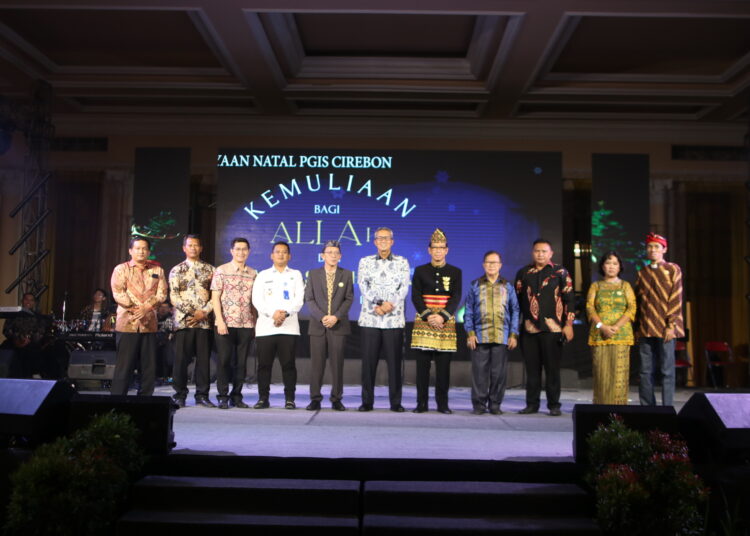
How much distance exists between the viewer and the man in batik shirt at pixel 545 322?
18.0 ft

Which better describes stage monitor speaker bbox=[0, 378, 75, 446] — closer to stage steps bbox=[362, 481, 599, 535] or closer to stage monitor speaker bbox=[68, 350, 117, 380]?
stage steps bbox=[362, 481, 599, 535]

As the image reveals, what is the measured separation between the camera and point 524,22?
6.80 meters

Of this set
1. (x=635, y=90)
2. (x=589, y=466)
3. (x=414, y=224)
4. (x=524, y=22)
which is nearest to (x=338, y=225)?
(x=414, y=224)

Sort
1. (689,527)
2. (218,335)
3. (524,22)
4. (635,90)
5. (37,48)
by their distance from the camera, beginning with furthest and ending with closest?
(635,90) → (37,48) → (524,22) → (218,335) → (689,527)

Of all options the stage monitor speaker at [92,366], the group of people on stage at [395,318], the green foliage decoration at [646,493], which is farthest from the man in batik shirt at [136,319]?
the green foliage decoration at [646,493]

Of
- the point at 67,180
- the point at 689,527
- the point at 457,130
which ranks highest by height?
the point at 457,130

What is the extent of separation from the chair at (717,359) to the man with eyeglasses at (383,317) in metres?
5.57

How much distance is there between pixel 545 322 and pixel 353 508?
2901 mm

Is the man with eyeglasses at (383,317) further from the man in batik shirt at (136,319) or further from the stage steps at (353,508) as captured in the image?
the stage steps at (353,508)

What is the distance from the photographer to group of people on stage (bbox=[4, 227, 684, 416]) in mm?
5348

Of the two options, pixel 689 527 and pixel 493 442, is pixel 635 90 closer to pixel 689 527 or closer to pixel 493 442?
pixel 493 442

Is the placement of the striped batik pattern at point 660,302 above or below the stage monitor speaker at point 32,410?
above

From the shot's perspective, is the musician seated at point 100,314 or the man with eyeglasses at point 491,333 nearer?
the man with eyeglasses at point 491,333

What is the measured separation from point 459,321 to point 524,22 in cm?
362
